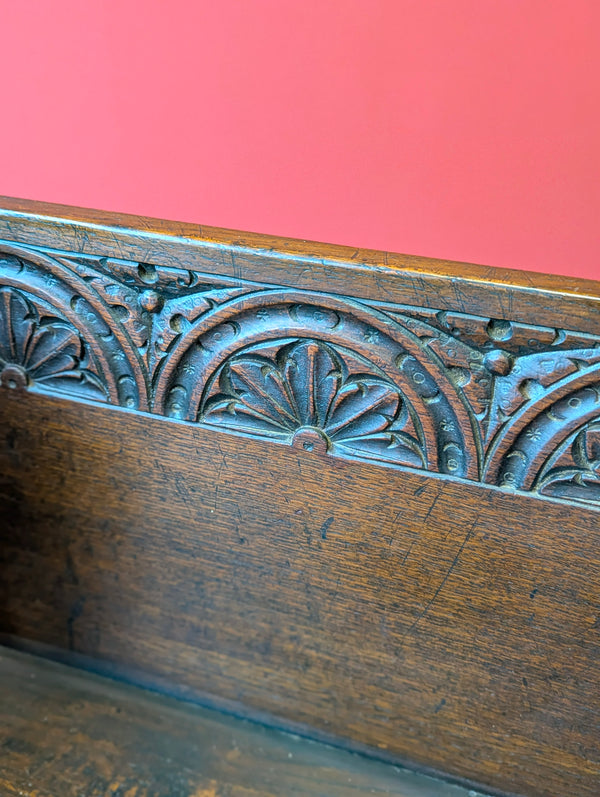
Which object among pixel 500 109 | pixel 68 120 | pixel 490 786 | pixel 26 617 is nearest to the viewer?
pixel 490 786

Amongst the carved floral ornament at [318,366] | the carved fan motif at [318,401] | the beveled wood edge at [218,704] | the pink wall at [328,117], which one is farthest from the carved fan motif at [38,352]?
the pink wall at [328,117]

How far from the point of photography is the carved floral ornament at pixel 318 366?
24.9 inches

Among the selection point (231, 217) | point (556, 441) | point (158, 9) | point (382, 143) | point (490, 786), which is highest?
point (158, 9)

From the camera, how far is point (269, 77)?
1467 millimetres

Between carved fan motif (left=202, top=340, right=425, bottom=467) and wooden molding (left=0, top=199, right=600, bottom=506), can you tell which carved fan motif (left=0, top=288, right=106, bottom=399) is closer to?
wooden molding (left=0, top=199, right=600, bottom=506)

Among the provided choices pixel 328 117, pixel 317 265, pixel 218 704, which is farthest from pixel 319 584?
pixel 328 117

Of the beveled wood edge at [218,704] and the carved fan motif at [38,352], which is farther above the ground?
the carved fan motif at [38,352]

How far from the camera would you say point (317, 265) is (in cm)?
64

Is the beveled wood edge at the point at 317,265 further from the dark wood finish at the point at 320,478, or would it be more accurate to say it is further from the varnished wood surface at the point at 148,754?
the varnished wood surface at the point at 148,754

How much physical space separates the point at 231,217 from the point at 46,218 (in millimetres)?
948

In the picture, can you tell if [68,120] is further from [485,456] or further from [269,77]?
[485,456]

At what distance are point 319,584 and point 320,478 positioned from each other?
12cm

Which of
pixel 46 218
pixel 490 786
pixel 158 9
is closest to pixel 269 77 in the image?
pixel 158 9

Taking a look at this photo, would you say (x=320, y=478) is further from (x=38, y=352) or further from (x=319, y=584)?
(x=38, y=352)
